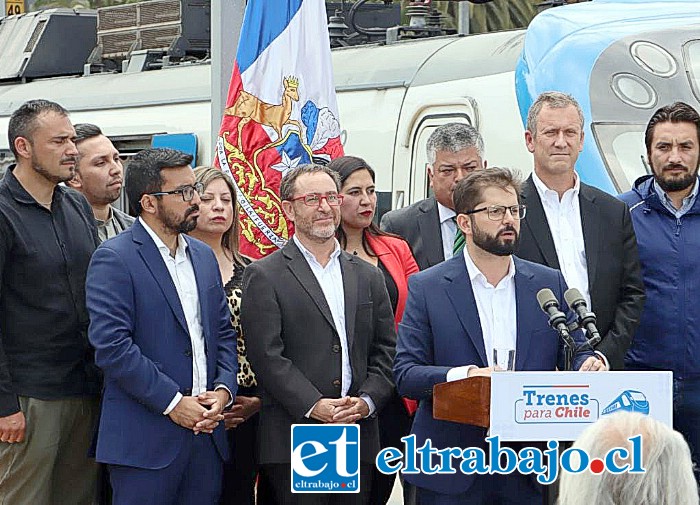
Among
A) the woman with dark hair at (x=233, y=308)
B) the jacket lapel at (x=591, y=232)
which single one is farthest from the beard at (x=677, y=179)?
the woman with dark hair at (x=233, y=308)

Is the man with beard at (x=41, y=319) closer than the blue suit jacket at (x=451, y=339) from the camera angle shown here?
No

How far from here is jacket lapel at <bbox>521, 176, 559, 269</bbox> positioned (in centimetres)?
613

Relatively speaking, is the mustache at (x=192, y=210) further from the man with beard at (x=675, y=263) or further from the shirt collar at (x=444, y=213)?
the man with beard at (x=675, y=263)

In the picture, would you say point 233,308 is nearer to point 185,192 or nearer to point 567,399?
point 185,192

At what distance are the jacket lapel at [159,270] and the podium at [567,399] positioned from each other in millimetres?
1665

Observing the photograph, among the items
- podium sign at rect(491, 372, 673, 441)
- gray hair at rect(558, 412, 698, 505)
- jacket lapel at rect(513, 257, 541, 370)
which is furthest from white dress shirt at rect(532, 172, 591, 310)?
gray hair at rect(558, 412, 698, 505)

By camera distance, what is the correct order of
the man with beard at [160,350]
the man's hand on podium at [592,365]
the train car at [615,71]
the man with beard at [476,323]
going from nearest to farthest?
the man's hand on podium at [592,365] < the man with beard at [476,323] < the man with beard at [160,350] < the train car at [615,71]

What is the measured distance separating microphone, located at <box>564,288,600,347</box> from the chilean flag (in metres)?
3.20

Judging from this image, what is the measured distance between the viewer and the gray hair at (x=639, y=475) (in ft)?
10.9

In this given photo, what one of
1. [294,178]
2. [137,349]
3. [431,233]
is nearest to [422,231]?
[431,233]

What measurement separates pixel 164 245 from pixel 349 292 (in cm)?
83

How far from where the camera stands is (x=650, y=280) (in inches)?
246

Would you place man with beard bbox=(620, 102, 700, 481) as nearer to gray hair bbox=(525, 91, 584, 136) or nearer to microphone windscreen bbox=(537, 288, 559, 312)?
gray hair bbox=(525, 91, 584, 136)

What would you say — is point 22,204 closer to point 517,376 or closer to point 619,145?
point 517,376
